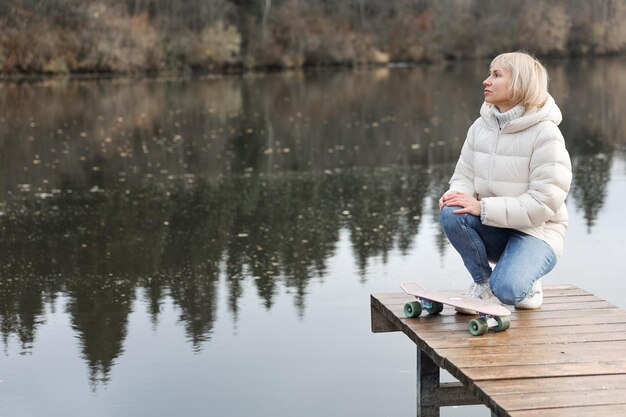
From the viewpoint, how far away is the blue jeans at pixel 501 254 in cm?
637

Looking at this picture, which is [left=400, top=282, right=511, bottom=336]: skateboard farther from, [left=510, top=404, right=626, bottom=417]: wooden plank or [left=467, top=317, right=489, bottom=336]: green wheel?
[left=510, top=404, right=626, bottom=417]: wooden plank

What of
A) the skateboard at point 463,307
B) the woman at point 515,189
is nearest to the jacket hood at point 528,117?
the woman at point 515,189

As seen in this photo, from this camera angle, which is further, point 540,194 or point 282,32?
point 282,32

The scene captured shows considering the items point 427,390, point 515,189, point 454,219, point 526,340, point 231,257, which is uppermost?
point 515,189

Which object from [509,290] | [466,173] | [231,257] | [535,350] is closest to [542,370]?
[535,350]

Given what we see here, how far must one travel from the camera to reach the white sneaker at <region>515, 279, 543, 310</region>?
6.46m

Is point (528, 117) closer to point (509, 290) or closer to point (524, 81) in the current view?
point (524, 81)

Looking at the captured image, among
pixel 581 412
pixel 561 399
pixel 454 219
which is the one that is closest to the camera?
pixel 581 412

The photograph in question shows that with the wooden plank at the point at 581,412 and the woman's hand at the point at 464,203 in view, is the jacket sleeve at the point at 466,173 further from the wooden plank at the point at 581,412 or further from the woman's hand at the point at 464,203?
the wooden plank at the point at 581,412

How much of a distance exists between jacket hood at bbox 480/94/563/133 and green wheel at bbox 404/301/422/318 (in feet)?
3.39

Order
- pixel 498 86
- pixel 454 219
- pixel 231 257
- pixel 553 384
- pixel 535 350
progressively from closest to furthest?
pixel 553 384 → pixel 535 350 → pixel 498 86 → pixel 454 219 → pixel 231 257

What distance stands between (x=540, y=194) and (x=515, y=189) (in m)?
0.19

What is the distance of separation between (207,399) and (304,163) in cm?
1259

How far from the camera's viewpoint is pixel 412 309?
632cm
